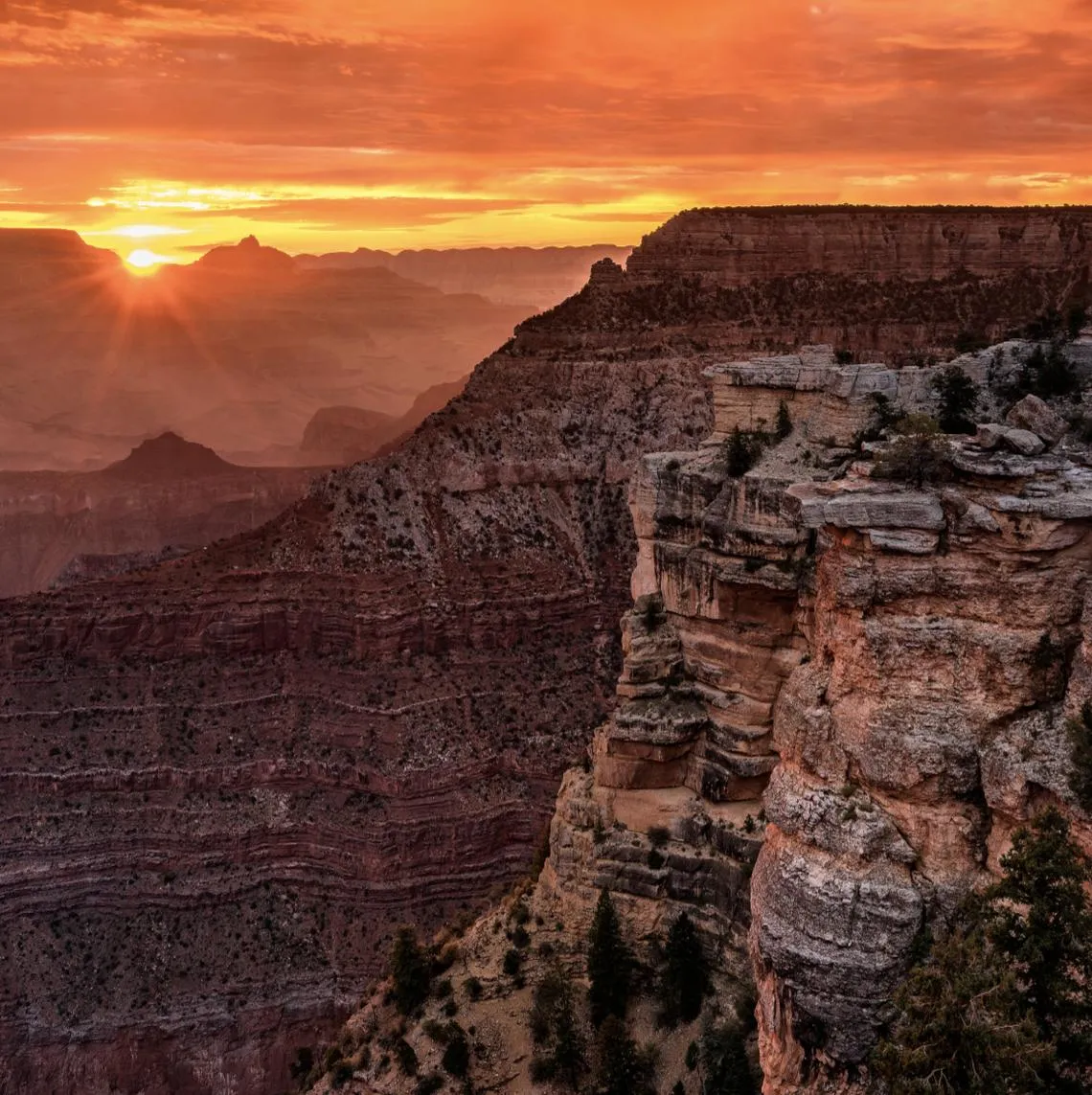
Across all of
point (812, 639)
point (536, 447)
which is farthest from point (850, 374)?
point (536, 447)

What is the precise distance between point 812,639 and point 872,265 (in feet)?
155

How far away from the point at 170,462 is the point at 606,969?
315ft

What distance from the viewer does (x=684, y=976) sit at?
95.3 feet

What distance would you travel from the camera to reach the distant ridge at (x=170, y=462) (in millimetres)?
116000

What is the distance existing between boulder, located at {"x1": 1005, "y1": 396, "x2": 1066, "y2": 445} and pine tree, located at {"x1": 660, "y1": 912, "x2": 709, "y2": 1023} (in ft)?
41.8

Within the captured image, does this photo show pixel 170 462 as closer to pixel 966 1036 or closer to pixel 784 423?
pixel 784 423

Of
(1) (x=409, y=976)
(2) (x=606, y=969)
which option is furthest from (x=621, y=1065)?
(1) (x=409, y=976)

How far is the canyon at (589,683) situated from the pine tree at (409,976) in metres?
3.90

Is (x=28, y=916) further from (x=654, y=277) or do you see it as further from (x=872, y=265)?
(x=872, y=265)

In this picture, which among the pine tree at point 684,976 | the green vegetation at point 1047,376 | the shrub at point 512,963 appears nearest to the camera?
the pine tree at point 684,976

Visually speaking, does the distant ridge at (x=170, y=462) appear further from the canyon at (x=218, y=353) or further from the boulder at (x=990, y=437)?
the boulder at (x=990, y=437)

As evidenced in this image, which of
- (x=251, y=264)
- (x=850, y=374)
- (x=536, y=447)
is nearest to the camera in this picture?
(x=850, y=374)

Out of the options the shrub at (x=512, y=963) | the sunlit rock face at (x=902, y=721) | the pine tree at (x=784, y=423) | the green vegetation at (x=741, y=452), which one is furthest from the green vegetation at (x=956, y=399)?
the shrub at (x=512, y=963)

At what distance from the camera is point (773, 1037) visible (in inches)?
923
